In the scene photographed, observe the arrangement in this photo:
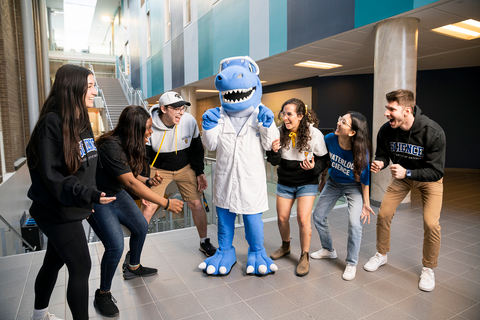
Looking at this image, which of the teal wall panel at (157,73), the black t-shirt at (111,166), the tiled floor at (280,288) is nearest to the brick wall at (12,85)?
the tiled floor at (280,288)

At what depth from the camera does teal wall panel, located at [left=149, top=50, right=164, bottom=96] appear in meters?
15.7

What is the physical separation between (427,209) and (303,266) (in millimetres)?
1221

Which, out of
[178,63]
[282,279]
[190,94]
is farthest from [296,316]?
[178,63]

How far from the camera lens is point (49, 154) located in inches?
68.7

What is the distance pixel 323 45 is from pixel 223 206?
502cm

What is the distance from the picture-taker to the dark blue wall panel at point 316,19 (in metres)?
5.74

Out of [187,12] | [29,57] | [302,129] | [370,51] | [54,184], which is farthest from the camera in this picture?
[187,12]

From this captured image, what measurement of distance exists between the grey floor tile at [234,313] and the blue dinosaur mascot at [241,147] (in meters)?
0.50

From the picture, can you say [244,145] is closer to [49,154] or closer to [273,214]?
[49,154]

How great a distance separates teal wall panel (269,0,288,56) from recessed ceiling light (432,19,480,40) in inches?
117

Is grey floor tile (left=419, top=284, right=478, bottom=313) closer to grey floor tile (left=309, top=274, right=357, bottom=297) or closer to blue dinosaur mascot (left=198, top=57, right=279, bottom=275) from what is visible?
grey floor tile (left=309, top=274, right=357, bottom=297)

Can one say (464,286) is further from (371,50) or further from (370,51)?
(370,51)

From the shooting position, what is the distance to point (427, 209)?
289 centimetres

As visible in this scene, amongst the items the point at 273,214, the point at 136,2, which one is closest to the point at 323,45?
the point at 273,214
